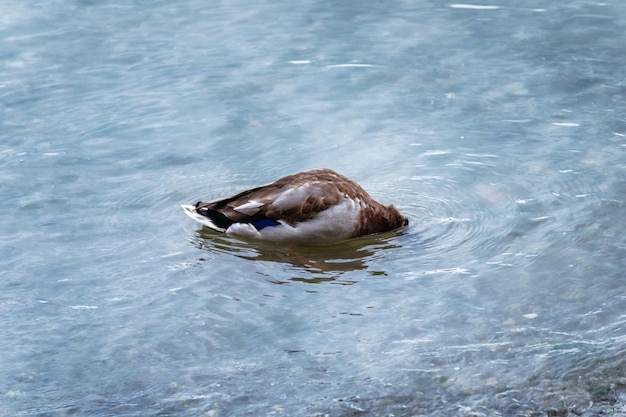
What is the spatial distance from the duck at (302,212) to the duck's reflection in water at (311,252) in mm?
64

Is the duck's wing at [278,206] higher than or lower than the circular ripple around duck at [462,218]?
higher

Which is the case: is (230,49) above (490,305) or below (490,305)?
above

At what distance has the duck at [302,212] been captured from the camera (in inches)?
304

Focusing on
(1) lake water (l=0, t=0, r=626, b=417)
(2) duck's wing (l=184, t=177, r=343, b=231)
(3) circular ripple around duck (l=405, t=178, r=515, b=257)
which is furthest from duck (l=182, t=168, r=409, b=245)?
(3) circular ripple around duck (l=405, t=178, r=515, b=257)

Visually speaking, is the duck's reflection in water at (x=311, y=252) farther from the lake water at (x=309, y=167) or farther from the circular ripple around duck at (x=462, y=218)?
the circular ripple around duck at (x=462, y=218)

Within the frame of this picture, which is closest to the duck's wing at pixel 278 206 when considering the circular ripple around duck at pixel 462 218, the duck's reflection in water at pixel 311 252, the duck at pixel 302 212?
the duck at pixel 302 212

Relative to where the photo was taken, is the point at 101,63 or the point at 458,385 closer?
the point at 458,385

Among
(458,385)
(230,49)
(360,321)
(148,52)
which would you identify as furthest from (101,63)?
(458,385)

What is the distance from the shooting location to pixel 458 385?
5777 millimetres

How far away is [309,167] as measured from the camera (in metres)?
8.74

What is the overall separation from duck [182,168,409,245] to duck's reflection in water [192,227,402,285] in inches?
2.5

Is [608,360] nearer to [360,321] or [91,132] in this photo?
[360,321]

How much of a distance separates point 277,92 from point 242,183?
6.31 ft

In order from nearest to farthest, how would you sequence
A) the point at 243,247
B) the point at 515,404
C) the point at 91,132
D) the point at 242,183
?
the point at 515,404 < the point at 243,247 < the point at 242,183 < the point at 91,132
